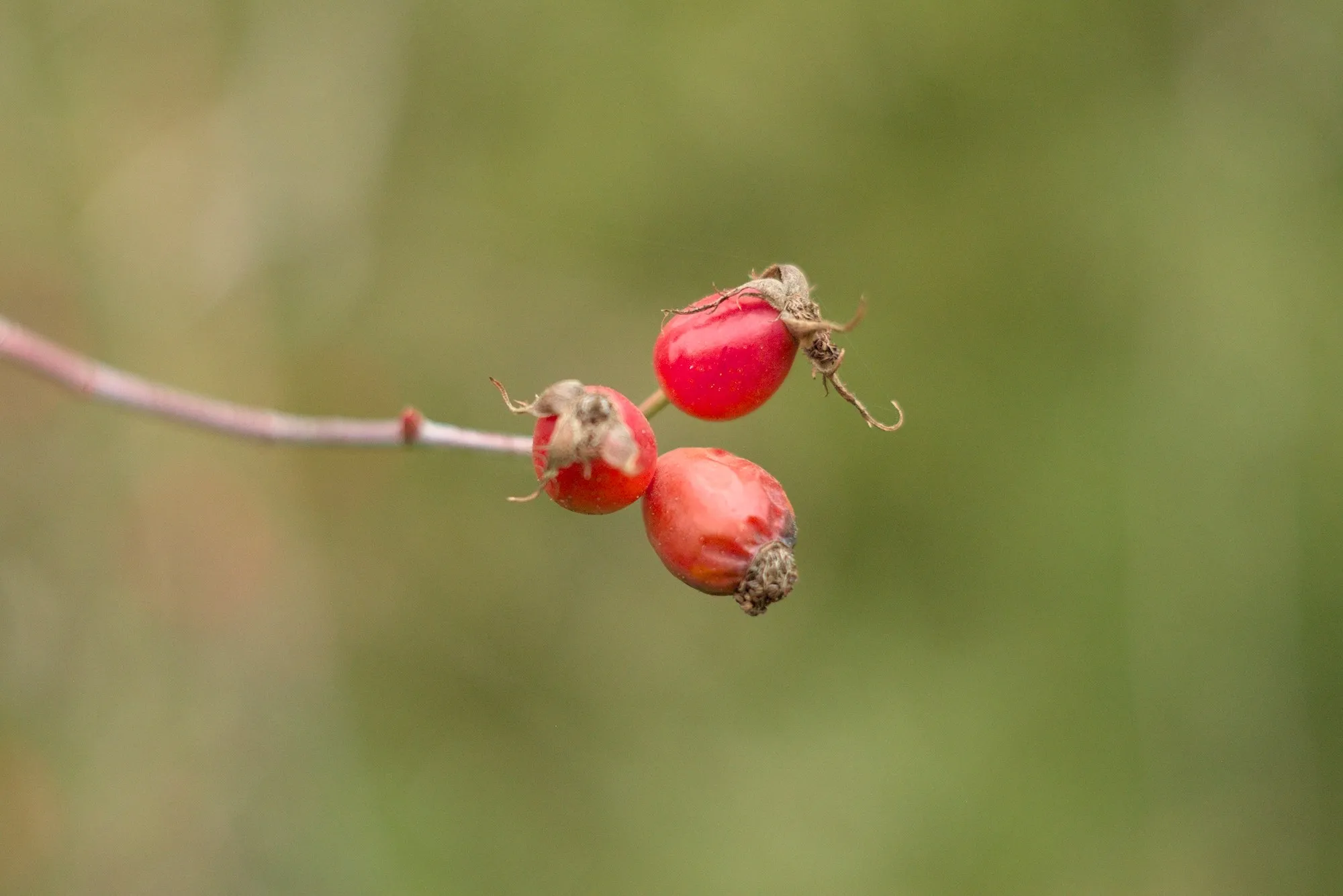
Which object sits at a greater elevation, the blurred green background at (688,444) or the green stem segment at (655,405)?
the blurred green background at (688,444)

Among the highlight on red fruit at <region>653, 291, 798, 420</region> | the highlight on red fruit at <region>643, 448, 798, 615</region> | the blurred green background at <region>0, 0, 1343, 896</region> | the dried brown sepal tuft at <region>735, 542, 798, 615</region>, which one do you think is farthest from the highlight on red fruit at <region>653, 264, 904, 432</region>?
the blurred green background at <region>0, 0, 1343, 896</region>

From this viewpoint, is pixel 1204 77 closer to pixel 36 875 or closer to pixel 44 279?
pixel 44 279

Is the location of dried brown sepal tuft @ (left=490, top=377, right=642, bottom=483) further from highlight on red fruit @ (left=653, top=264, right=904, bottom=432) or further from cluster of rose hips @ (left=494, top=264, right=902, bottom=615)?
highlight on red fruit @ (left=653, top=264, right=904, bottom=432)

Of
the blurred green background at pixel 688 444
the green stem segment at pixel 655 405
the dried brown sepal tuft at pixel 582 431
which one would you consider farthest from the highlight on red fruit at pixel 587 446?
the blurred green background at pixel 688 444

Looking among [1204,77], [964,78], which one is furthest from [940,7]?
[1204,77]

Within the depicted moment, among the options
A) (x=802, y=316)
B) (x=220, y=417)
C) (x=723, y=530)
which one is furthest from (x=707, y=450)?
(x=220, y=417)

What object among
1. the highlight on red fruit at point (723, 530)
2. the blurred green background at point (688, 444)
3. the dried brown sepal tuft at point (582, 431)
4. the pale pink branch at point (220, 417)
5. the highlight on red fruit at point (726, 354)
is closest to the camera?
the pale pink branch at point (220, 417)

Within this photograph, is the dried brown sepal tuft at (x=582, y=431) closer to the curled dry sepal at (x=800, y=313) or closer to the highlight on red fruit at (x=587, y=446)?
the highlight on red fruit at (x=587, y=446)
